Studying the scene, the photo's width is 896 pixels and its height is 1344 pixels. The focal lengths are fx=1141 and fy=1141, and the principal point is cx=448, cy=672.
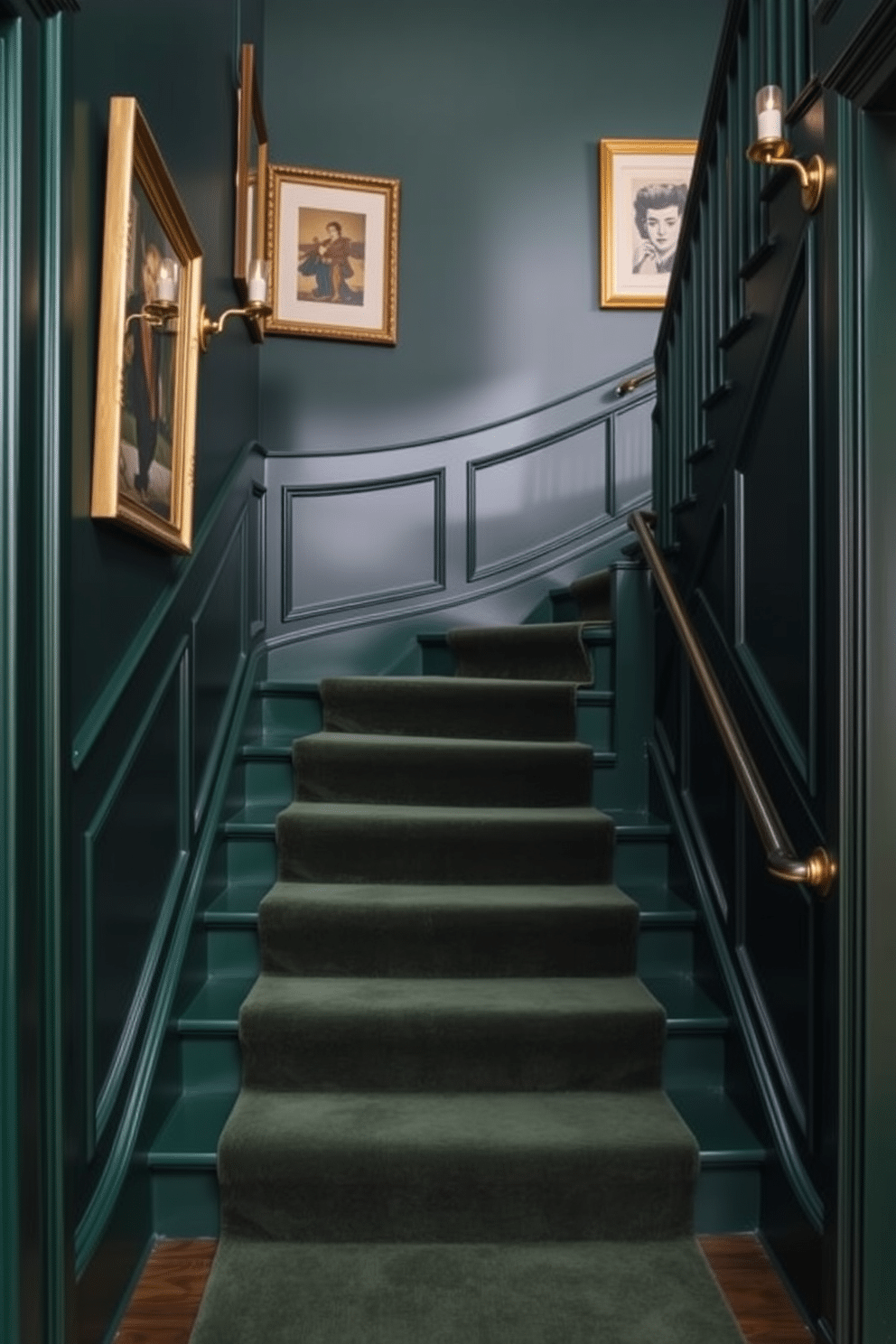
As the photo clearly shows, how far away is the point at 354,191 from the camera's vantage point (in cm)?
520

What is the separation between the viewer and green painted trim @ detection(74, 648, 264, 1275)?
6.61ft

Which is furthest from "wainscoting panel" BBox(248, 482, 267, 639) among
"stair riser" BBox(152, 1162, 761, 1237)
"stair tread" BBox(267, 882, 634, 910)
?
"stair riser" BBox(152, 1162, 761, 1237)

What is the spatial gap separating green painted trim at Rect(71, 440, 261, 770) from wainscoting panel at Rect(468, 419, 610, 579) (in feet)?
5.98

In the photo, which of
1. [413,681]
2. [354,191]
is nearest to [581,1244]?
[413,681]

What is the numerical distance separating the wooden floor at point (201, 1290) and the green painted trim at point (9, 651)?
60 cm

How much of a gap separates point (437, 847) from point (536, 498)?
8.18 ft

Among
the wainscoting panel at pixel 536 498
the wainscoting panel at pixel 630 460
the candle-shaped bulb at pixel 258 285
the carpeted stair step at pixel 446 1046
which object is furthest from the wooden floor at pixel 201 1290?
the wainscoting panel at pixel 630 460

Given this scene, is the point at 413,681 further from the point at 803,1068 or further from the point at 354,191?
the point at 354,191

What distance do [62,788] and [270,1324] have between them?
1061 millimetres

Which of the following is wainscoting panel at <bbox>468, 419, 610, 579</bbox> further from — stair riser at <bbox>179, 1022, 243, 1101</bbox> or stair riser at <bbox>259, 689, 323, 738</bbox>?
stair riser at <bbox>179, 1022, 243, 1101</bbox>

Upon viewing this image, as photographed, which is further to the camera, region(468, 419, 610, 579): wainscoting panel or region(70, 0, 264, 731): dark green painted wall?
region(468, 419, 610, 579): wainscoting panel

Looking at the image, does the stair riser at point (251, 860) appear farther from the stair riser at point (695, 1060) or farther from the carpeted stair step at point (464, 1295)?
the stair riser at point (695, 1060)

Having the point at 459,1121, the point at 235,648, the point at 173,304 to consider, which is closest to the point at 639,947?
the point at 459,1121

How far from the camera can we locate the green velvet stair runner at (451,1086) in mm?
2154
